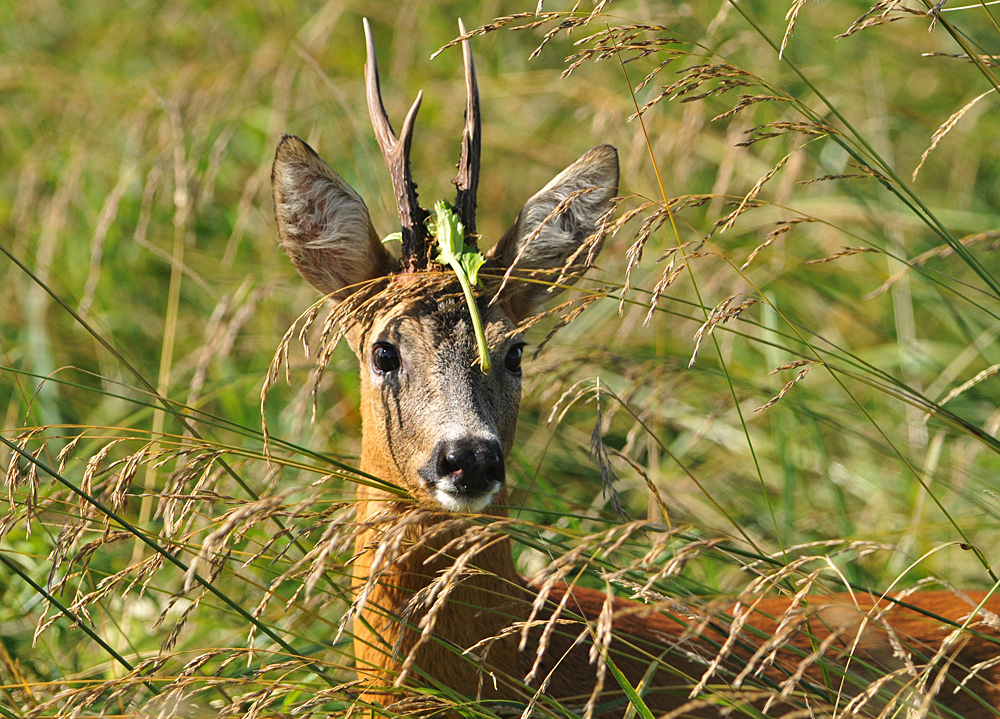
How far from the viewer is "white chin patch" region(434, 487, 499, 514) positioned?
2498mm

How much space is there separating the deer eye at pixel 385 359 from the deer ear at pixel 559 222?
40 centimetres

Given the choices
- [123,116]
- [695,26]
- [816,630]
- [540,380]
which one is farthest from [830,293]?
[123,116]

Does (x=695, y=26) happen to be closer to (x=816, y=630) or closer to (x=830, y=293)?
(x=830, y=293)

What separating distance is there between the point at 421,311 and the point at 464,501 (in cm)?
62

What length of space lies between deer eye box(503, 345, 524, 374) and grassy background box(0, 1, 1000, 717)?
18 centimetres

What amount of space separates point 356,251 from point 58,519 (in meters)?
1.60

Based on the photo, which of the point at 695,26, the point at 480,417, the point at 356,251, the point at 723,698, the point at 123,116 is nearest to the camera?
the point at 723,698

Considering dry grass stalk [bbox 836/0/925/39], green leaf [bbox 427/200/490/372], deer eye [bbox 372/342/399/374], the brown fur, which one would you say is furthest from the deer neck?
dry grass stalk [bbox 836/0/925/39]

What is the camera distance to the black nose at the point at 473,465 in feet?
8.13

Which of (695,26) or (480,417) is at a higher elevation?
(695,26)

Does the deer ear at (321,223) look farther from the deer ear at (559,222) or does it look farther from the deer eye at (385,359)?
the deer ear at (559,222)

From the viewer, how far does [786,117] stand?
213 inches

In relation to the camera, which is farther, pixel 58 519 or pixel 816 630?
pixel 58 519

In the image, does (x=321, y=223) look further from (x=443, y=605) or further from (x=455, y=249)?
(x=443, y=605)
